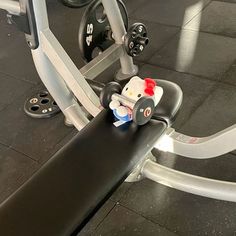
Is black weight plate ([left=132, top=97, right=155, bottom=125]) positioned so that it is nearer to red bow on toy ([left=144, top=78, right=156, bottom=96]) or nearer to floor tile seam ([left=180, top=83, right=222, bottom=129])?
red bow on toy ([left=144, top=78, right=156, bottom=96])

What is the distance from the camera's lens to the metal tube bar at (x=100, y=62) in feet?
4.71

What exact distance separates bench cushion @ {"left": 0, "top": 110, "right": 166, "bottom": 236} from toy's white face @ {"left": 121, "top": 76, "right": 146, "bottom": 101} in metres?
0.09

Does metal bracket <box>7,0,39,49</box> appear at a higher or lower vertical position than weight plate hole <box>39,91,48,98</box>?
higher

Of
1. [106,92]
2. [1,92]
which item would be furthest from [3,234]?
[1,92]

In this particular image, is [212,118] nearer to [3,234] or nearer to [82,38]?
[82,38]

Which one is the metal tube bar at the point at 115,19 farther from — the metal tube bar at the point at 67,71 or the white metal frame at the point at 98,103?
the metal tube bar at the point at 67,71

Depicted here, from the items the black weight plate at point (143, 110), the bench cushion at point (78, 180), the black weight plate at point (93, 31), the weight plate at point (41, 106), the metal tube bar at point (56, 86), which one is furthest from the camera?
the weight plate at point (41, 106)

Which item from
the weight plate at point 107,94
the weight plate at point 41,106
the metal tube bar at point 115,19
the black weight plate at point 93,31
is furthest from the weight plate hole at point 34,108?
the weight plate at point 107,94

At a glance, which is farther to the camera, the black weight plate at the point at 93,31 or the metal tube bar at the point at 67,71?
the black weight plate at the point at 93,31

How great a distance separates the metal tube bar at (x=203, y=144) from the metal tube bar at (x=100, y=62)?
50 cm

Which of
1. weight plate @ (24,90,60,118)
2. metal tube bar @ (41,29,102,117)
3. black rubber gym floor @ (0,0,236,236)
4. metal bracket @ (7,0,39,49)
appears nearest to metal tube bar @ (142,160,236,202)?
black rubber gym floor @ (0,0,236,236)

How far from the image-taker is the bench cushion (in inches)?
29.1

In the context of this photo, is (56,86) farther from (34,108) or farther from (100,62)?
(34,108)

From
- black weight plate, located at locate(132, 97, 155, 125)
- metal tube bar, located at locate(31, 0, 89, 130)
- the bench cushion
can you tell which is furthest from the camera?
metal tube bar, located at locate(31, 0, 89, 130)
